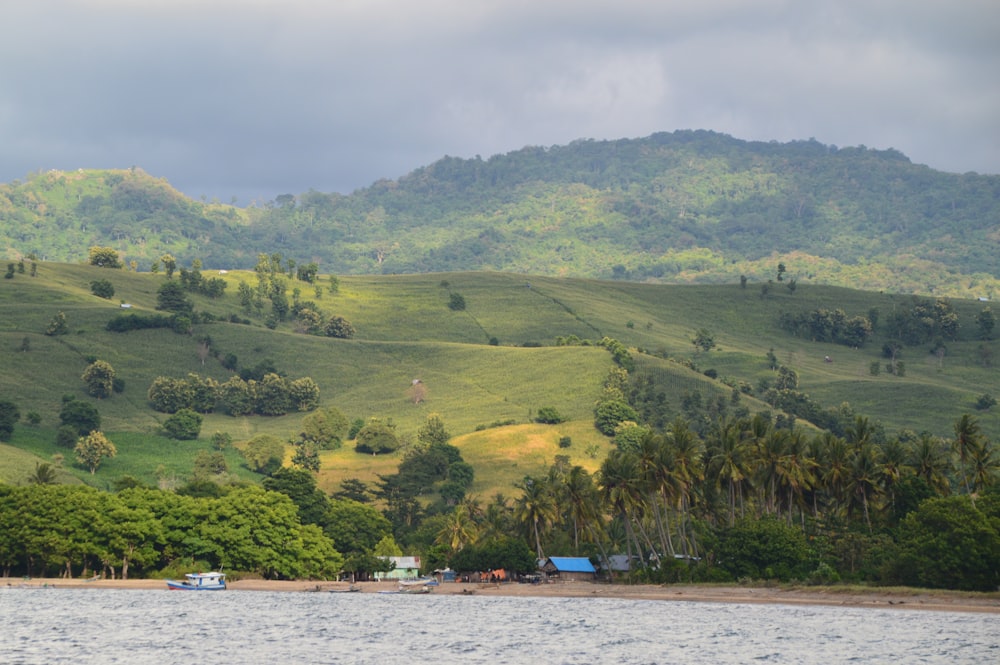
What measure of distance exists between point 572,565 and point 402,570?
29183 mm

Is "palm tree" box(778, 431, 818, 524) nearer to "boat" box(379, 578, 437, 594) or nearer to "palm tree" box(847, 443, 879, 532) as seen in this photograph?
"palm tree" box(847, 443, 879, 532)

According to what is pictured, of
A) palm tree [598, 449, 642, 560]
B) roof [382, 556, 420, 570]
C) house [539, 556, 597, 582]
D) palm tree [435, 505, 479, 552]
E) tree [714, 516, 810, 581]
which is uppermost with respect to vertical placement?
palm tree [598, 449, 642, 560]

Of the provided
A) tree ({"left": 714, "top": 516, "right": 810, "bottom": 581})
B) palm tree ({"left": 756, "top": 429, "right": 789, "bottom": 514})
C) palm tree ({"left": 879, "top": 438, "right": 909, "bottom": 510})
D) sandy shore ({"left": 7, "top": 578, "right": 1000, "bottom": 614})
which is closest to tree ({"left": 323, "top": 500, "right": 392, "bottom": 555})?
sandy shore ({"left": 7, "top": 578, "right": 1000, "bottom": 614})

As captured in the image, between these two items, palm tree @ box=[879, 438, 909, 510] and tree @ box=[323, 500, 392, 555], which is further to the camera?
tree @ box=[323, 500, 392, 555]

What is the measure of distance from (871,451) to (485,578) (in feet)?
174

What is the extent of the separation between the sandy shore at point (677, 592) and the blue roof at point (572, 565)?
84.7 inches

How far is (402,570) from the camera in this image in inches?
7303

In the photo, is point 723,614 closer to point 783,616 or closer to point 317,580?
point 783,616

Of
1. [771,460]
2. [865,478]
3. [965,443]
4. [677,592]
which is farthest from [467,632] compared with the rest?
[965,443]

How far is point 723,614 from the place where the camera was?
422ft

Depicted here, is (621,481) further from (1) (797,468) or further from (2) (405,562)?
(2) (405,562)

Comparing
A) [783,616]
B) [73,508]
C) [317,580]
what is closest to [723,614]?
[783,616]

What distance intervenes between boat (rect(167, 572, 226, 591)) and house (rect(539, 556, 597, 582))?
42.1 meters

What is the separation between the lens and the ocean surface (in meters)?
96.8
